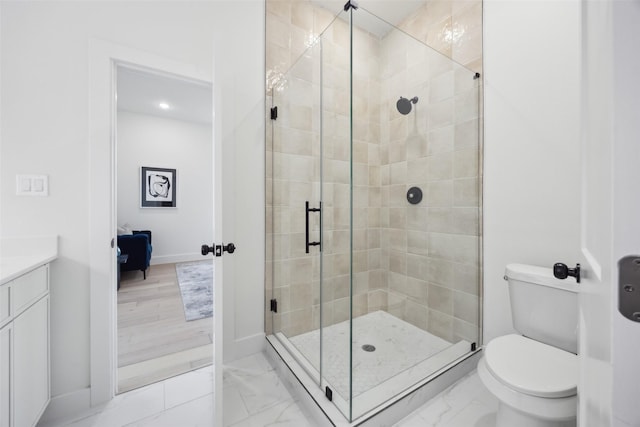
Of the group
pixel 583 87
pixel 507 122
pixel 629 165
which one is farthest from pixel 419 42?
pixel 629 165

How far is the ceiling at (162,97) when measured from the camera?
130 inches

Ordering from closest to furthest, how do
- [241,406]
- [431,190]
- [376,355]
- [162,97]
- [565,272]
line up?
[565,272] → [241,406] → [376,355] → [431,190] → [162,97]

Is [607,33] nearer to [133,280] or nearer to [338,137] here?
[338,137]

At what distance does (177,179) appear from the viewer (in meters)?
4.96

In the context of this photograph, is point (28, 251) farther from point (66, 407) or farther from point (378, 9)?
point (378, 9)

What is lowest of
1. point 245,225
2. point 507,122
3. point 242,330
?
point 242,330

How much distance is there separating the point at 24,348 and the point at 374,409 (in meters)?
1.57

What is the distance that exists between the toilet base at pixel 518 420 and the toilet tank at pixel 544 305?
362 mm

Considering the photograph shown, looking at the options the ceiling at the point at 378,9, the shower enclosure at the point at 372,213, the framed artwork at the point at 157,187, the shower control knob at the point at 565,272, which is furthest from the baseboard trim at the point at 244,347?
the framed artwork at the point at 157,187

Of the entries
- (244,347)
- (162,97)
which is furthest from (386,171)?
(162,97)

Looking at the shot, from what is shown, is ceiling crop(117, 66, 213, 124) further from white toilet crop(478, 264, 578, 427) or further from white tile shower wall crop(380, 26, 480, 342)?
white toilet crop(478, 264, 578, 427)

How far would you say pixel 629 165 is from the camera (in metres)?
0.35

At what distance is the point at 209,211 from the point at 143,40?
13.2 feet

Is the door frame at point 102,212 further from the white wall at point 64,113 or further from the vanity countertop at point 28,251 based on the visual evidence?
the vanity countertop at point 28,251
